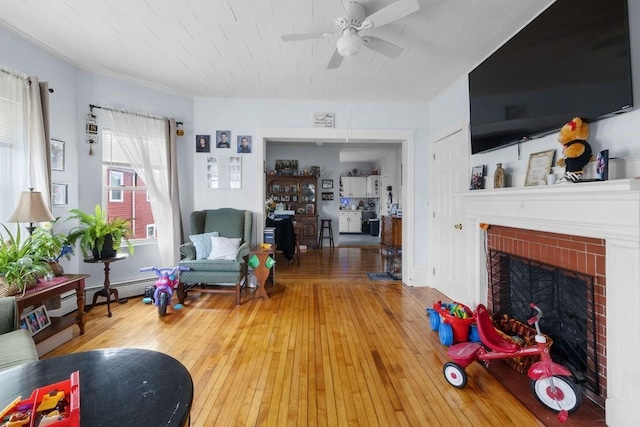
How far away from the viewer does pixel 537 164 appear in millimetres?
2123

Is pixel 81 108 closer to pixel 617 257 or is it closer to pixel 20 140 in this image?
pixel 20 140

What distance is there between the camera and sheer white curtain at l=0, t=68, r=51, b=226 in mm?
2342

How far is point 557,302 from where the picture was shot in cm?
201

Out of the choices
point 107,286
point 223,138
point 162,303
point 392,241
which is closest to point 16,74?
point 223,138

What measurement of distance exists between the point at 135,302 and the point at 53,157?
177 cm

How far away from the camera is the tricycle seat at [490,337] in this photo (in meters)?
1.88

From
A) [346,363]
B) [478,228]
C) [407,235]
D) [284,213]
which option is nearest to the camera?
[346,363]

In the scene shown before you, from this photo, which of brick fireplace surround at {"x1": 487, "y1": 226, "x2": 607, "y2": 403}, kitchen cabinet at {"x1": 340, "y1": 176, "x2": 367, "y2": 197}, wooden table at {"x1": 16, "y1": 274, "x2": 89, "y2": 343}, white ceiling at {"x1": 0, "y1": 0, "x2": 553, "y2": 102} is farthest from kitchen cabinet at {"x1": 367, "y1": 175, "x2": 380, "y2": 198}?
wooden table at {"x1": 16, "y1": 274, "x2": 89, "y2": 343}

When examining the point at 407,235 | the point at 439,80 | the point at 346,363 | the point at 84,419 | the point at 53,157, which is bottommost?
the point at 346,363

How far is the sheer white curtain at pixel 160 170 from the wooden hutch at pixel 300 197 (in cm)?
359

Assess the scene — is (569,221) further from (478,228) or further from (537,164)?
(478,228)

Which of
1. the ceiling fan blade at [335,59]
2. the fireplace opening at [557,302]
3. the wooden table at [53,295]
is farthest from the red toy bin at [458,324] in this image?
the wooden table at [53,295]

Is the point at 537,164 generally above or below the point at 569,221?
above

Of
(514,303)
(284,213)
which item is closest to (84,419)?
(514,303)
